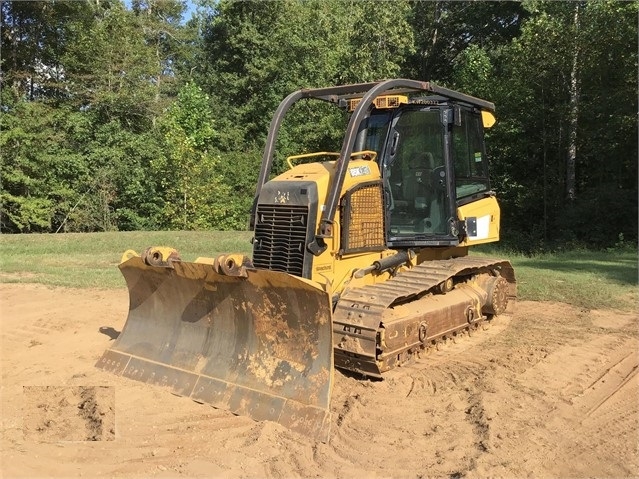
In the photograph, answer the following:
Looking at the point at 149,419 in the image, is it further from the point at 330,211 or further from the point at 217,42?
the point at 217,42

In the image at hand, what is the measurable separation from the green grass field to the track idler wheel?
1.63m

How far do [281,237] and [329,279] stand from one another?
22.9 inches

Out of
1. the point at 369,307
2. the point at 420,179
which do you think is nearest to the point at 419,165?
the point at 420,179

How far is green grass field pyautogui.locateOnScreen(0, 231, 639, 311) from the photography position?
902 cm

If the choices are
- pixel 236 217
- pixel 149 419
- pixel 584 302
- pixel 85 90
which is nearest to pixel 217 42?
pixel 85 90

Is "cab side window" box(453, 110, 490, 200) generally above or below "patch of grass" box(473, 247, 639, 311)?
above

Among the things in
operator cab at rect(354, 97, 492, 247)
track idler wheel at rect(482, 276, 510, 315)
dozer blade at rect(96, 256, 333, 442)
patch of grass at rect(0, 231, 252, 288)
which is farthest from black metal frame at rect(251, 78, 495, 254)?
patch of grass at rect(0, 231, 252, 288)

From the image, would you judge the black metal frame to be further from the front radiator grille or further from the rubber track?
the rubber track

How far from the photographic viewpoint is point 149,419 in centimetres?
456

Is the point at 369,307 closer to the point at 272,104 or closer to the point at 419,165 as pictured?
the point at 419,165

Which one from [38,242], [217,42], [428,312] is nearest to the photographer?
[428,312]

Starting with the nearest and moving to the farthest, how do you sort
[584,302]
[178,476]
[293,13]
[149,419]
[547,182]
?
[178,476], [149,419], [584,302], [547,182], [293,13]

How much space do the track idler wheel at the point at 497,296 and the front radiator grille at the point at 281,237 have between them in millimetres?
2768

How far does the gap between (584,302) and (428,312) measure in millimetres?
3866
